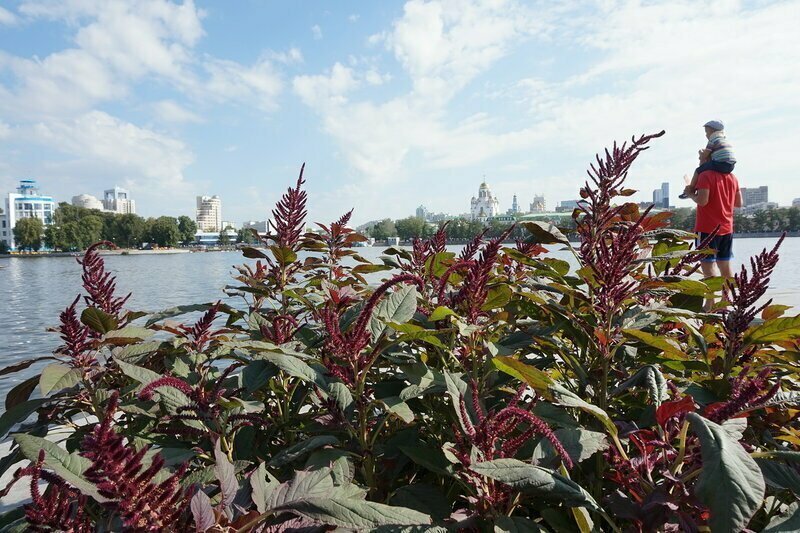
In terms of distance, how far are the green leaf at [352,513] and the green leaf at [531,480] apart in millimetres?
111

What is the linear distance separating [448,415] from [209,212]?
17808 cm

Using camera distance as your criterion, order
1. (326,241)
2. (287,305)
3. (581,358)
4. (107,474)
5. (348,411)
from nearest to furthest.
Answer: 1. (107,474)
2. (348,411)
3. (581,358)
4. (287,305)
5. (326,241)

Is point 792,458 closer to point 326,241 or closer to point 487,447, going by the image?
point 487,447

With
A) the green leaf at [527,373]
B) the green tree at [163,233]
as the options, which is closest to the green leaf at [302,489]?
the green leaf at [527,373]

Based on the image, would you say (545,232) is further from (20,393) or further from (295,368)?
(20,393)

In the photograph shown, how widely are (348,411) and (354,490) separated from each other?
0.21 meters

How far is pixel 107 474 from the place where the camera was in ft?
1.65

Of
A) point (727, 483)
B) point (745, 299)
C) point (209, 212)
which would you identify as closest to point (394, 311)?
point (727, 483)

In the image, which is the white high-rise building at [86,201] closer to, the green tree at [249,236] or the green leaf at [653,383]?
the green tree at [249,236]

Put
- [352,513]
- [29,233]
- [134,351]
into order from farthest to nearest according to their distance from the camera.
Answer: [29,233], [134,351], [352,513]

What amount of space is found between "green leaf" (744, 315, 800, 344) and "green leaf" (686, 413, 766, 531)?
564mm

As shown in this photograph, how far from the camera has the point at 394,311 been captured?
108cm

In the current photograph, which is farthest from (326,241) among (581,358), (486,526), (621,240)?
(486,526)

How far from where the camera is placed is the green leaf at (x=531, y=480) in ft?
2.22
